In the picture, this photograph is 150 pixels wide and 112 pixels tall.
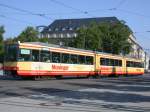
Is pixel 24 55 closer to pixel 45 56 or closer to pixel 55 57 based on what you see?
pixel 45 56

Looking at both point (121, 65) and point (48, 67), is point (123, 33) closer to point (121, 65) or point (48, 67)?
point (121, 65)

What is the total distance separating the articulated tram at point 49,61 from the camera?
113 feet

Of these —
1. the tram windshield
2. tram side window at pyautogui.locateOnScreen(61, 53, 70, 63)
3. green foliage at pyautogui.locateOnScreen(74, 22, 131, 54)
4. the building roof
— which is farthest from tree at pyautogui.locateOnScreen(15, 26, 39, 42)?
the tram windshield

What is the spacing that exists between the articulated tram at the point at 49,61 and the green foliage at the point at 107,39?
136 feet

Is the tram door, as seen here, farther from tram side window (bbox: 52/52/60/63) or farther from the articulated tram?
tram side window (bbox: 52/52/60/63)

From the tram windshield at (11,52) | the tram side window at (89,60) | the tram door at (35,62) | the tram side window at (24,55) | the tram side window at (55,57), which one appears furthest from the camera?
the tram side window at (89,60)

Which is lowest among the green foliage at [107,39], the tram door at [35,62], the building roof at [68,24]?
the tram door at [35,62]

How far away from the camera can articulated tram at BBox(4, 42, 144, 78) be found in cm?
3447

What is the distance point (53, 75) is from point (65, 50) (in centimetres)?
246

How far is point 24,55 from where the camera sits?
34625 millimetres

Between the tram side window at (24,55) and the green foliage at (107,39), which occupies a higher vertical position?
the green foliage at (107,39)

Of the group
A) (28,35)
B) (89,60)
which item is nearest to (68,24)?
(28,35)

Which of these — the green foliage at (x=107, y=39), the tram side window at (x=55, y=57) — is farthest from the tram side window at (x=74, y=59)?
the green foliage at (x=107, y=39)

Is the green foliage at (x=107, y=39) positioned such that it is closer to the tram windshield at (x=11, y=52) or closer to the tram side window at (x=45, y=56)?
the tram side window at (x=45, y=56)
